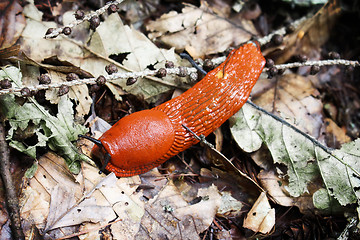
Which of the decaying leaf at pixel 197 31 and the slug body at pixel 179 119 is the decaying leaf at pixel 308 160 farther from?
the decaying leaf at pixel 197 31

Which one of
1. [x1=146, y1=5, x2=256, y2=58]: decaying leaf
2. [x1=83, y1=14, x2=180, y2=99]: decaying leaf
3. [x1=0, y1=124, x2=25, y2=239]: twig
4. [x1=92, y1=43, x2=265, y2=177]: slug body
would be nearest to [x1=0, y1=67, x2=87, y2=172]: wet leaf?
[x1=0, y1=124, x2=25, y2=239]: twig

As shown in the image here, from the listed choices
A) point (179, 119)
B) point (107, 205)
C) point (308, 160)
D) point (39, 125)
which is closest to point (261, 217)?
point (308, 160)

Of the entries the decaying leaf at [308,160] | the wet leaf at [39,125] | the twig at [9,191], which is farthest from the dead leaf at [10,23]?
the decaying leaf at [308,160]

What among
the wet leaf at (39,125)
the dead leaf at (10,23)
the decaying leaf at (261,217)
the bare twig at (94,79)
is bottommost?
the decaying leaf at (261,217)

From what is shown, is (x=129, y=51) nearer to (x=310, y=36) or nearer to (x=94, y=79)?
(x=94, y=79)

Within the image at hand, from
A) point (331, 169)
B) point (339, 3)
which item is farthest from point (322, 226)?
point (339, 3)

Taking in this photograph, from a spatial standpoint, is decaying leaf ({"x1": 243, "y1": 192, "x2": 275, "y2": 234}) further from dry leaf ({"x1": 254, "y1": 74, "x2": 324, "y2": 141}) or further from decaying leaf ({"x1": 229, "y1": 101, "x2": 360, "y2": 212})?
dry leaf ({"x1": 254, "y1": 74, "x2": 324, "y2": 141})
